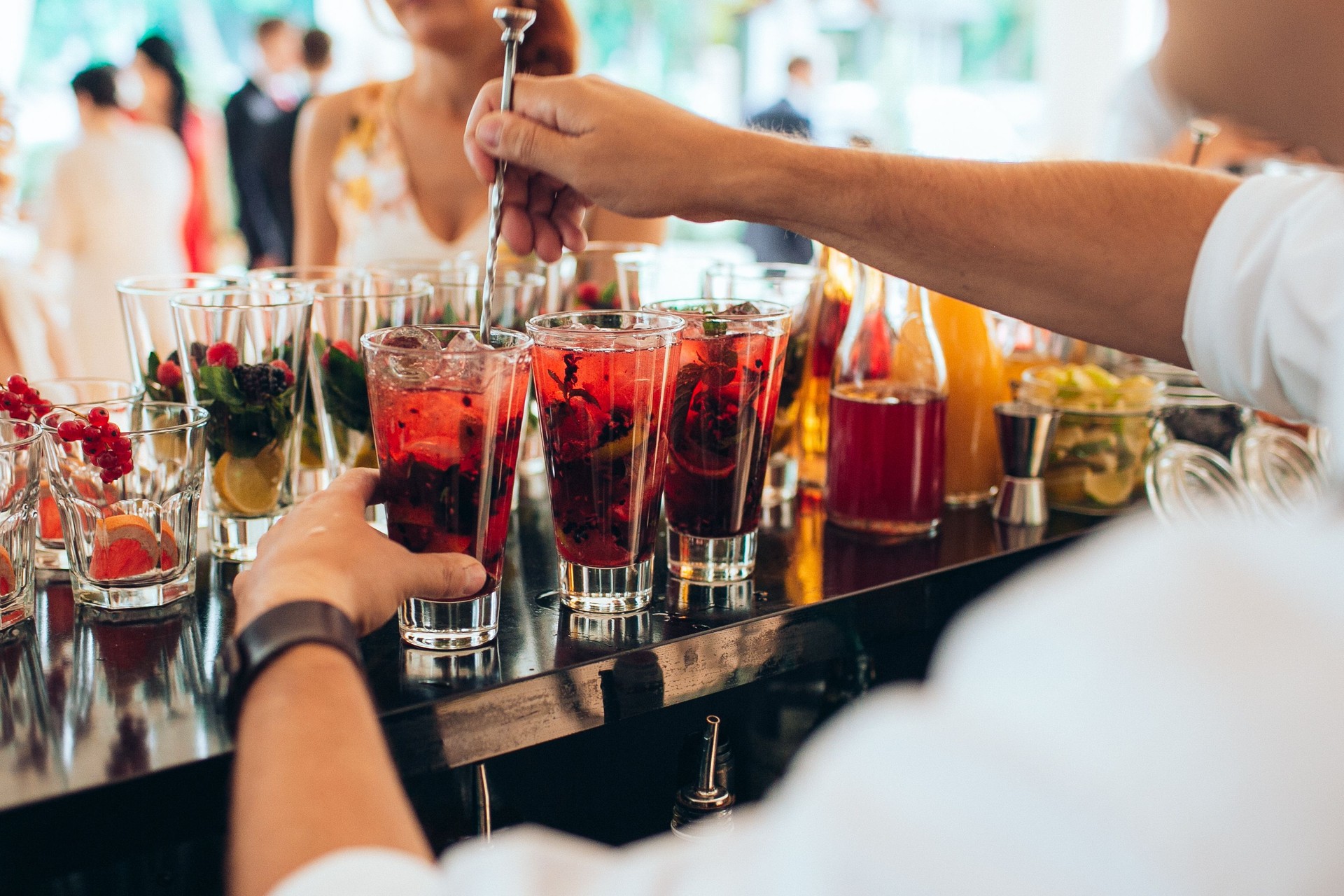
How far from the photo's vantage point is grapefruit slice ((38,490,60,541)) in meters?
1.11

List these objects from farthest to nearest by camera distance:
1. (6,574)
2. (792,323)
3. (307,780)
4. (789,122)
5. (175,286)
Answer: (789,122) → (792,323) → (175,286) → (6,574) → (307,780)

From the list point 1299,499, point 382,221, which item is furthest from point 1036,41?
point 1299,499

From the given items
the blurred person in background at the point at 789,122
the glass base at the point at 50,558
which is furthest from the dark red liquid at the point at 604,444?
the blurred person in background at the point at 789,122

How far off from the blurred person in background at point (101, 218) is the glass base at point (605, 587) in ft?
12.1

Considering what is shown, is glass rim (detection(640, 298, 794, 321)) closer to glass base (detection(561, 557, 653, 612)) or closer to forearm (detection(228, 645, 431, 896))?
glass base (detection(561, 557, 653, 612))

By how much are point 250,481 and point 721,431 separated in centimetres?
47

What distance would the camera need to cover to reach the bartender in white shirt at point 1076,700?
0.42 metres

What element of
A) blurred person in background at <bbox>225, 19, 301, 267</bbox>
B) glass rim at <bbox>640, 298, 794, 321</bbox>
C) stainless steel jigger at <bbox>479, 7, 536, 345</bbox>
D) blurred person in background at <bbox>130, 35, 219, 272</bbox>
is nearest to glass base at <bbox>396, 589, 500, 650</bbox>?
stainless steel jigger at <bbox>479, 7, 536, 345</bbox>

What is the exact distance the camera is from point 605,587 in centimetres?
102

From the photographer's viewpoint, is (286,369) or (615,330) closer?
(615,330)

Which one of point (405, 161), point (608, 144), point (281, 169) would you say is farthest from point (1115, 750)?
point (281, 169)

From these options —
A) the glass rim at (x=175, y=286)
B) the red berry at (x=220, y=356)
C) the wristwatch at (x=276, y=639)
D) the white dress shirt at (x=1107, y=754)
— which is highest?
the glass rim at (x=175, y=286)

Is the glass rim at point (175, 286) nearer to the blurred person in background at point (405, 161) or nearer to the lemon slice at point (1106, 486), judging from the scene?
the lemon slice at point (1106, 486)

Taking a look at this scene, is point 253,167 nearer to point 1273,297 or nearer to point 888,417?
Answer: point 888,417
